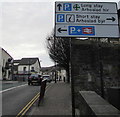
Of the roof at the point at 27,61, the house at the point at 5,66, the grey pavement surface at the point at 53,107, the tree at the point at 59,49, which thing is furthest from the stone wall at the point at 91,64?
the roof at the point at 27,61

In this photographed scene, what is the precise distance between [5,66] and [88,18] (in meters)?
42.0

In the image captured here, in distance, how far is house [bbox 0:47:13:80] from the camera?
39.7m

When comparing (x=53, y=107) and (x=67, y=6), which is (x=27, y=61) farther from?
(x=67, y=6)

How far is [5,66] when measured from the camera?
141ft

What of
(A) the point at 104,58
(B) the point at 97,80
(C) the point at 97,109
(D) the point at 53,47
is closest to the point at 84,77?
(B) the point at 97,80

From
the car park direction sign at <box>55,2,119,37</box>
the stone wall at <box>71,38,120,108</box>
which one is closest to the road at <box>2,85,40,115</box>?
the stone wall at <box>71,38,120,108</box>

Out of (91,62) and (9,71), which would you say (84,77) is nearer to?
(91,62)

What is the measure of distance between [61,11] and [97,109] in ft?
10.7

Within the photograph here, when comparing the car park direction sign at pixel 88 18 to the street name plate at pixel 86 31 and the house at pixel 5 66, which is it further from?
the house at pixel 5 66

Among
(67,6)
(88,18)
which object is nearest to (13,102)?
(67,6)

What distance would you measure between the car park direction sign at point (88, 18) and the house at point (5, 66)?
37836mm

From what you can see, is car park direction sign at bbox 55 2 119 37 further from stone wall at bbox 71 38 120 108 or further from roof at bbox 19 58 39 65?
roof at bbox 19 58 39 65

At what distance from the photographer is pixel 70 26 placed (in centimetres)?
470

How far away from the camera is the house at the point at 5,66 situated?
130 ft
